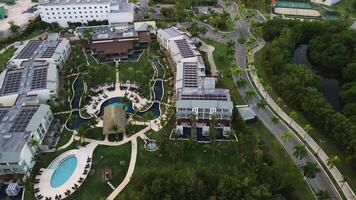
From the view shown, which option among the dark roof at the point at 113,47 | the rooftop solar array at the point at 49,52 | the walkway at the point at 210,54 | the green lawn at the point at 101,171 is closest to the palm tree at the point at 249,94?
the walkway at the point at 210,54

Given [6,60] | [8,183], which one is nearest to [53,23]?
[6,60]

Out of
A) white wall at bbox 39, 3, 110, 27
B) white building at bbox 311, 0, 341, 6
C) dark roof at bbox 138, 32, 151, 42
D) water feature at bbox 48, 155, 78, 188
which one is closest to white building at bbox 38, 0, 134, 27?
white wall at bbox 39, 3, 110, 27

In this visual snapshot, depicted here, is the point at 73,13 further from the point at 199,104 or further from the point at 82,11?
the point at 199,104

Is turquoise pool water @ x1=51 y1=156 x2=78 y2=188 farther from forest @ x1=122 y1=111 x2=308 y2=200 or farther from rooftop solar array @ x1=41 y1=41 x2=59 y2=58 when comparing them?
rooftop solar array @ x1=41 y1=41 x2=59 y2=58

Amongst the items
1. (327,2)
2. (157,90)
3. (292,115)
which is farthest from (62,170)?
(327,2)

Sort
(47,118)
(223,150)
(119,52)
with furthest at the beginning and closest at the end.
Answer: (119,52), (47,118), (223,150)

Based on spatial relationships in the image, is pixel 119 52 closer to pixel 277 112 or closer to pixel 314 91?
pixel 277 112
